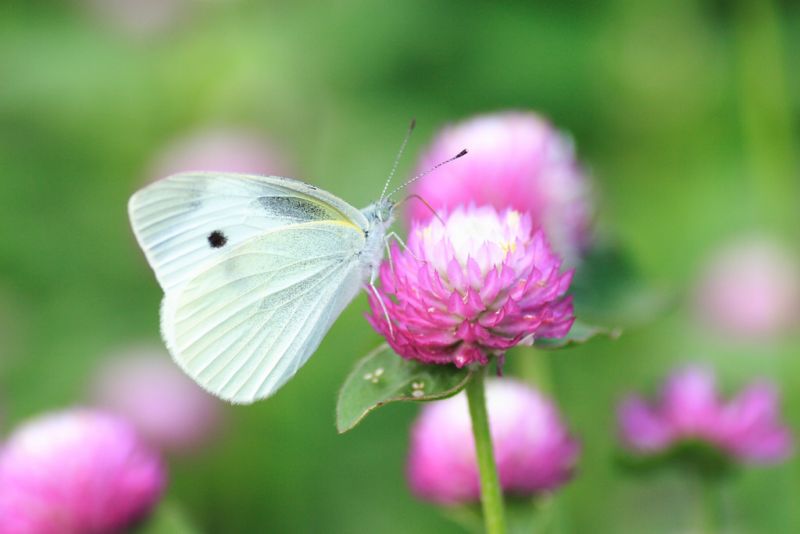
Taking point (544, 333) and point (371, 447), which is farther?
point (371, 447)

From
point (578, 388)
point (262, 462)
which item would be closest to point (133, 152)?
point (262, 462)

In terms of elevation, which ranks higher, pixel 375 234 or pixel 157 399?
pixel 375 234

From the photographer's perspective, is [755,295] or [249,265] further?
[755,295]

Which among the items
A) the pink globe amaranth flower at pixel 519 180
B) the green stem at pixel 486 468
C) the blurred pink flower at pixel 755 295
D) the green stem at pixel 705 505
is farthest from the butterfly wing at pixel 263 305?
the blurred pink flower at pixel 755 295

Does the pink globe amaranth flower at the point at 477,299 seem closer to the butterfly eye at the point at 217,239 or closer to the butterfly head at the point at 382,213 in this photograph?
the butterfly head at the point at 382,213

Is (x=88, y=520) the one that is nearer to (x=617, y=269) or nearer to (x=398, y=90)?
Answer: (x=617, y=269)

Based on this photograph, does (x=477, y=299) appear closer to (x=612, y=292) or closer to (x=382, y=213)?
(x=382, y=213)

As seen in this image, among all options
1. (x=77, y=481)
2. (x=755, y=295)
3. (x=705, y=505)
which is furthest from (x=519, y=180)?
(x=755, y=295)
